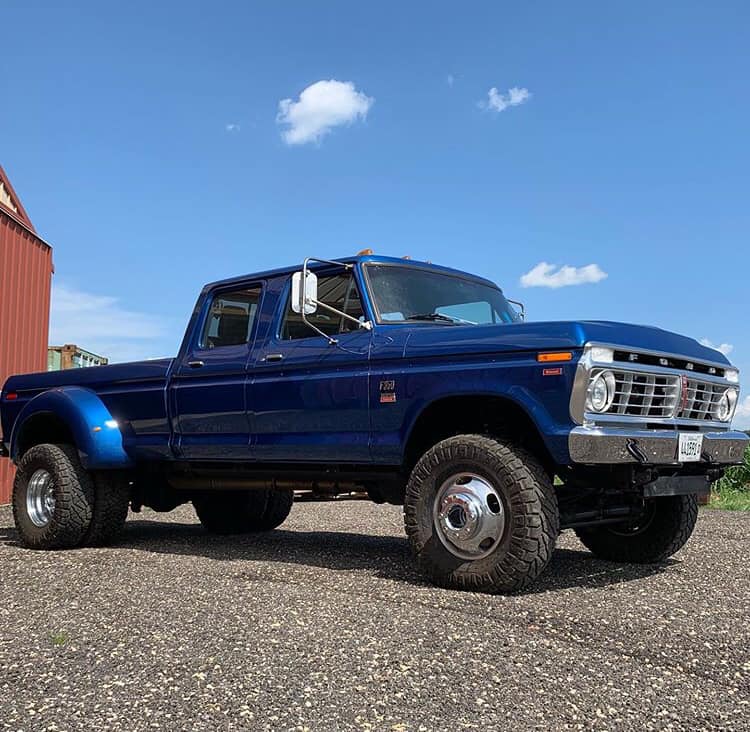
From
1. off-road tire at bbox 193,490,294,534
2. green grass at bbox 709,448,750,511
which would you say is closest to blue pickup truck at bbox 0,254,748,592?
off-road tire at bbox 193,490,294,534

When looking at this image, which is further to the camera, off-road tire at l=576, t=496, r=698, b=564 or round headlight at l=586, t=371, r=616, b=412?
off-road tire at l=576, t=496, r=698, b=564

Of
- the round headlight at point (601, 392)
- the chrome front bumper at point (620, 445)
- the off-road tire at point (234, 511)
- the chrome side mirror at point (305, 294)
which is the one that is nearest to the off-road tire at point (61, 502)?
the off-road tire at point (234, 511)

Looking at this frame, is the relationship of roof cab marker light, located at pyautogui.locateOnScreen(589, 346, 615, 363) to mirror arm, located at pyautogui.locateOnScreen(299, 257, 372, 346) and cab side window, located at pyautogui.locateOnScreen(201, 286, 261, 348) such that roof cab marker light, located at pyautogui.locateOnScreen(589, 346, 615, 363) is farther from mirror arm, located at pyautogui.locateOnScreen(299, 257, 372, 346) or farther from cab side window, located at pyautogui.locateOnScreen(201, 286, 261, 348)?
cab side window, located at pyautogui.locateOnScreen(201, 286, 261, 348)

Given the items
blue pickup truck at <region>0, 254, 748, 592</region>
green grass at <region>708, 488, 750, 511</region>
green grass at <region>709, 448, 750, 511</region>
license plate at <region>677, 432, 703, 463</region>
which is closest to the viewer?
blue pickup truck at <region>0, 254, 748, 592</region>

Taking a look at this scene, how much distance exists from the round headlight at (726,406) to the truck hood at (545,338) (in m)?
0.37

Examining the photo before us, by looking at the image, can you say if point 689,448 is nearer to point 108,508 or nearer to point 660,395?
point 660,395

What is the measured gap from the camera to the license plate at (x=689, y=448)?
4.81m

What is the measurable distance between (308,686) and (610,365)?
94.6 inches

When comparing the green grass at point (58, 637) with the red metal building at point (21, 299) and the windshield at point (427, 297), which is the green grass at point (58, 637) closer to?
the windshield at point (427, 297)

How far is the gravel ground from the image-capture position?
9.08ft

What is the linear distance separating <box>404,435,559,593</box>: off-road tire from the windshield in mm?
1073

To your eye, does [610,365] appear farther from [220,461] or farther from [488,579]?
[220,461]

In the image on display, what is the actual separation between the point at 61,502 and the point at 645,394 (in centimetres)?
458

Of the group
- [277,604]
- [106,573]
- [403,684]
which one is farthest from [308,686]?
[106,573]
